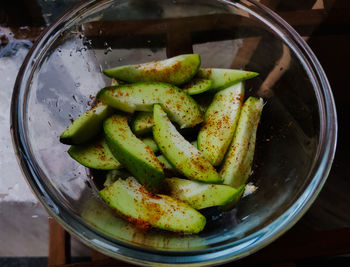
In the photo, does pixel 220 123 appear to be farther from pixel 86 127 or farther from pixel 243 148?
pixel 86 127

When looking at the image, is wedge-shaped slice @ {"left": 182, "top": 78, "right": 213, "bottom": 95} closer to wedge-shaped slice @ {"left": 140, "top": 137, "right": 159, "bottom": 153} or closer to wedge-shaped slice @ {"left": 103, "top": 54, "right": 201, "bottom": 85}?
wedge-shaped slice @ {"left": 103, "top": 54, "right": 201, "bottom": 85}

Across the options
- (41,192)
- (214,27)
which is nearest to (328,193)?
(214,27)

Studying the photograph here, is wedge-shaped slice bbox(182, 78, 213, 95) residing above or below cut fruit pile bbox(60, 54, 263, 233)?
above

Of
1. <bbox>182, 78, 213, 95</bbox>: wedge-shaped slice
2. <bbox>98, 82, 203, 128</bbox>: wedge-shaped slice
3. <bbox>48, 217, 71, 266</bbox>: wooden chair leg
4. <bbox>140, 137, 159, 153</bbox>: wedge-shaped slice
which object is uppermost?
<bbox>182, 78, 213, 95</bbox>: wedge-shaped slice

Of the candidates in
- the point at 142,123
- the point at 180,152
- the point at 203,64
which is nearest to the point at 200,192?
the point at 180,152

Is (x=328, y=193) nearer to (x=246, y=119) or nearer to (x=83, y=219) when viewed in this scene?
(x=246, y=119)

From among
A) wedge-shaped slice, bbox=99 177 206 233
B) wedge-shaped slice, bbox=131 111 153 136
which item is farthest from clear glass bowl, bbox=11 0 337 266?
wedge-shaped slice, bbox=131 111 153 136

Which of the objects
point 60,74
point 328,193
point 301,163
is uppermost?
point 60,74
